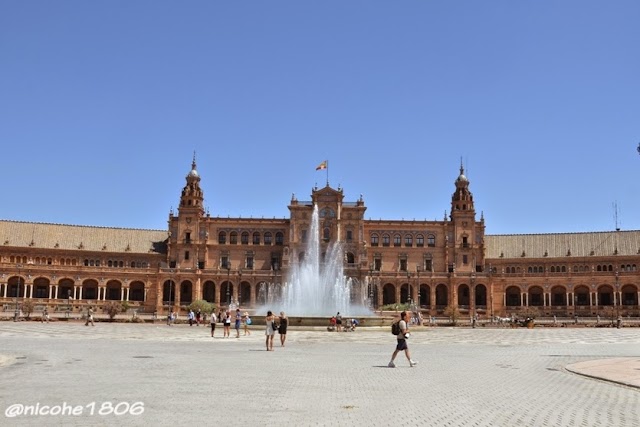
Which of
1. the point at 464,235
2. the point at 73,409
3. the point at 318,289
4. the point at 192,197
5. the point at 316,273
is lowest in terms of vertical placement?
the point at 73,409

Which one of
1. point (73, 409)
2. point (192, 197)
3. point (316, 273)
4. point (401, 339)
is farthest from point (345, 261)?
point (73, 409)

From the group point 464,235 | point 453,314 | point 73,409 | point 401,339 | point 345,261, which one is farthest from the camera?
point 464,235

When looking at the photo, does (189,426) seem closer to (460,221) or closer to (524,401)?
(524,401)

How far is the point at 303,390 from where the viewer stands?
17594 mm

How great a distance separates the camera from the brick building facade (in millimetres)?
103562

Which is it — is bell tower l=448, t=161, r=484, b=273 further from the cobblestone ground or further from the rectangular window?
the cobblestone ground

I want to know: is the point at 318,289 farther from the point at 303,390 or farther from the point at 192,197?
the point at 303,390

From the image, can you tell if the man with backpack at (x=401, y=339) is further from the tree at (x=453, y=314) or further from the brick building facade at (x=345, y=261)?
the brick building facade at (x=345, y=261)

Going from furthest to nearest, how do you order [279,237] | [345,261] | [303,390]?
1. [279,237]
2. [345,261]
3. [303,390]

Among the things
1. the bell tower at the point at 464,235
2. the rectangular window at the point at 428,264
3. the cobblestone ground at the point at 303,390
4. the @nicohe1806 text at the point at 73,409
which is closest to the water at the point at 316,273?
the rectangular window at the point at 428,264

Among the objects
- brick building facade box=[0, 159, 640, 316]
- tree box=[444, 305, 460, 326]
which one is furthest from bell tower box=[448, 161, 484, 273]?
tree box=[444, 305, 460, 326]

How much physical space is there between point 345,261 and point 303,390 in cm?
8869

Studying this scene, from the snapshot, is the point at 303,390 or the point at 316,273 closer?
the point at 303,390

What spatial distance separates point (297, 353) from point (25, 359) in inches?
432
